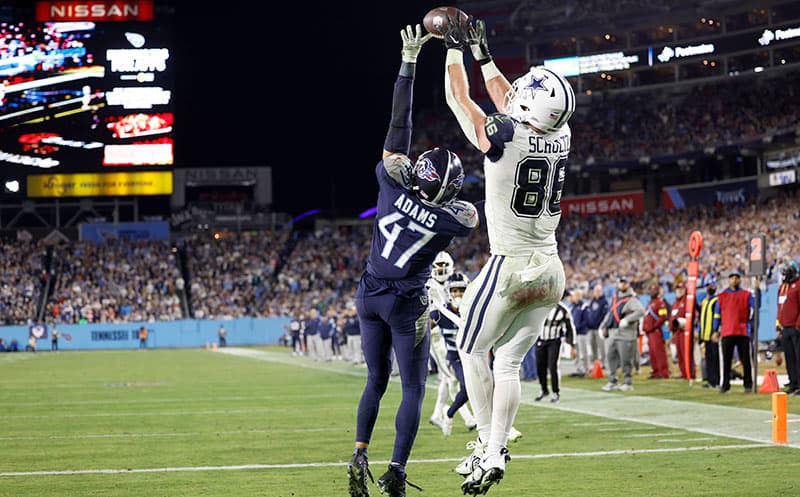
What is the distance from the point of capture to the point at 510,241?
6.57 m

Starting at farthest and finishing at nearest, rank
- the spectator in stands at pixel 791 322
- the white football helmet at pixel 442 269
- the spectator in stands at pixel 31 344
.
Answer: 1. the spectator in stands at pixel 31 344
2. the spectator in stands at pixel 791 322
3. the white football helmet at pixel 442 269

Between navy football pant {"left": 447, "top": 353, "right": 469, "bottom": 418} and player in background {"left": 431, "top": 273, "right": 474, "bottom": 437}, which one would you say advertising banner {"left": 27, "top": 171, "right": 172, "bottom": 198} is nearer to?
player in background {"left": 431, "top": 273, "right": 474, "bottom": 437}

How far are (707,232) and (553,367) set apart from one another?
29057mm

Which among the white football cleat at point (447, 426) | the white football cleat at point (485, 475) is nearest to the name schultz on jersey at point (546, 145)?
the white football cleat at point (485, 475)

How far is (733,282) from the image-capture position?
57.3 ft

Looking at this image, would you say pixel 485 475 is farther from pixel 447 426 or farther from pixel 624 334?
pixel 624 334

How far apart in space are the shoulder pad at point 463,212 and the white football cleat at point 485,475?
1678 millimetres

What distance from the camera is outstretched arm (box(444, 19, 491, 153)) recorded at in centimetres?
659

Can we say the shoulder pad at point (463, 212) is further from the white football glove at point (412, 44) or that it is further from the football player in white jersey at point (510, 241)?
the white football glove at point (412, 44)

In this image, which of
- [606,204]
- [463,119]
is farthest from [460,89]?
[606,204]

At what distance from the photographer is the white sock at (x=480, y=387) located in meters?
6.74

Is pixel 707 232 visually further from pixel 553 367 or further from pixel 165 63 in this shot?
pixel 553 367

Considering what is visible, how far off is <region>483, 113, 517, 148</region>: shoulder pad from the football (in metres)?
0.79

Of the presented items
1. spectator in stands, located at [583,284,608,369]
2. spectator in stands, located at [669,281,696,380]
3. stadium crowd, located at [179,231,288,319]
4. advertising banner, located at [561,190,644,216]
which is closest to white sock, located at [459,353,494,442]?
spectator in stands, located at [669,281,696,380]
